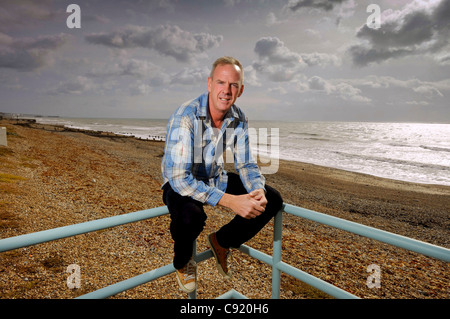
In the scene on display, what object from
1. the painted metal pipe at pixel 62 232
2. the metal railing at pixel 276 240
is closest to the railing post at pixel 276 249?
the metal railing at pixel 276 240

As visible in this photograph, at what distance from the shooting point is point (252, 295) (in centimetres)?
482

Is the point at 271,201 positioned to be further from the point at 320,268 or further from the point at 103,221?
the point at 320,268

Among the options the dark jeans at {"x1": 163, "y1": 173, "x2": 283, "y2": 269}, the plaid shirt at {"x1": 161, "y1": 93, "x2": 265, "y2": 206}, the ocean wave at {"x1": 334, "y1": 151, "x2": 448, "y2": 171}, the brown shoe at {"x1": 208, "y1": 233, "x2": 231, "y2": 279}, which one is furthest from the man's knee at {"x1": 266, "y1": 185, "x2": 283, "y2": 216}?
the ocean wave at {"x1": 334, "y1": 151, "x2": 448, "y2": 171}

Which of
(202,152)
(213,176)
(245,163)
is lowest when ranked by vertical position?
(213,176)

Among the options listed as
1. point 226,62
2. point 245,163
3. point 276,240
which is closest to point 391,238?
point 276,240

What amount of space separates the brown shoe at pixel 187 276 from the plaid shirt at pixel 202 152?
1.79 feet

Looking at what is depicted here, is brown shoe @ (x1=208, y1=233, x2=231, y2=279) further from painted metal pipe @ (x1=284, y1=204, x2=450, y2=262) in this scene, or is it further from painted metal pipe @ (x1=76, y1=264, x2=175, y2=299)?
painted metal pipe @ (x1=284, y1=204, x2=450, y2=262)

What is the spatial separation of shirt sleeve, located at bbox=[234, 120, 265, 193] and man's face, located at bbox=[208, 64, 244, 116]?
327mm

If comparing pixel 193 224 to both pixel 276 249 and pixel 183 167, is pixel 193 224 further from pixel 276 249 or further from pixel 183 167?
pixel 276 249

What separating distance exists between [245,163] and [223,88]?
0.80 meters

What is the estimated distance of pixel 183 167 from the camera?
2.12 metres

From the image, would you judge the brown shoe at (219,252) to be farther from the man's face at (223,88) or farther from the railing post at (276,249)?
the man's face at (223,88)

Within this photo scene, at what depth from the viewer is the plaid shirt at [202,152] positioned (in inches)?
83.4
